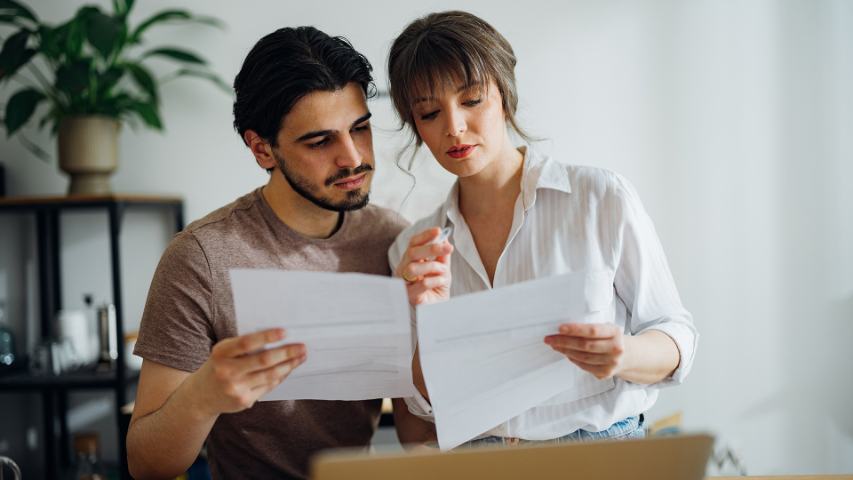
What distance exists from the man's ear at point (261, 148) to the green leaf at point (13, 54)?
1375 millimetres

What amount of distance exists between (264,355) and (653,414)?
2018 mm

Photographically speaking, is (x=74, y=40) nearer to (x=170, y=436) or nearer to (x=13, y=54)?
(x=13, y=54)

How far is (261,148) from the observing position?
156cm

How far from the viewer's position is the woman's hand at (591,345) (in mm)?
1058

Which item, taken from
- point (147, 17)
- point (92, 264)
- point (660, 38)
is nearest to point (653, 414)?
point (660, 38)

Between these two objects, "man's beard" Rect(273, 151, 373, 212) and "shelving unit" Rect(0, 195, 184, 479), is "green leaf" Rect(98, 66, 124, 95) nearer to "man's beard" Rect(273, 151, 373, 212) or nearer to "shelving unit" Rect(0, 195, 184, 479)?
"shelving unit" Rect(0, 195, 184, 479)

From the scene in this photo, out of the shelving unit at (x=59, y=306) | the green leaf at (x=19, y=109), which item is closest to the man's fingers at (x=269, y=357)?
the shelving unit at (x=59, y=306)

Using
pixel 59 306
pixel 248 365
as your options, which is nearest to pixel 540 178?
pixel 248 365

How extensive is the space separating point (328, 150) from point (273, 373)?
1.80 feet

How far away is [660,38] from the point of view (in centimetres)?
266

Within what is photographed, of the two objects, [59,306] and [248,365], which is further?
[59,306]

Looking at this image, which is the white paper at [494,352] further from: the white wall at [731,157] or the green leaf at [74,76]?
the green leaf at [74,76]

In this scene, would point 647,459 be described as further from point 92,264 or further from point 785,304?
point 92,264

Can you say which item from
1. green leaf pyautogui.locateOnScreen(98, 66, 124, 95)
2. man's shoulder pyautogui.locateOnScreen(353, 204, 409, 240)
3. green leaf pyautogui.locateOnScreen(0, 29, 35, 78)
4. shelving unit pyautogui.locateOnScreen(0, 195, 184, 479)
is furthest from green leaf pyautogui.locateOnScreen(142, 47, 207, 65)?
man's shoulder pyautogui.locateOnScreen(353, 204, 409, 240)
